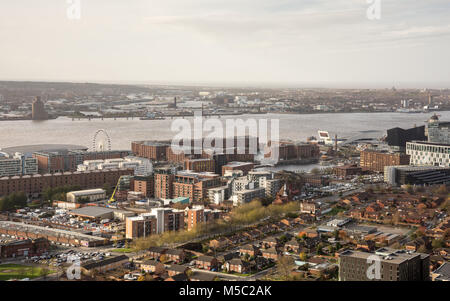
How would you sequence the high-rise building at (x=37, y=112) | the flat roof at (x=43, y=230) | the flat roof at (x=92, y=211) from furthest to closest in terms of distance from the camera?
the high-rise building at (x=37, y=112) → the flat roof at (x=92, y=211) → the flat roof at (x=43, y=230)

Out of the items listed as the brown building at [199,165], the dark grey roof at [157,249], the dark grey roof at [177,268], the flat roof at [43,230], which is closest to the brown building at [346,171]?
the brown building at [199,165]

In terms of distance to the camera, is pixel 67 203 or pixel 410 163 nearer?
pixel 67 203

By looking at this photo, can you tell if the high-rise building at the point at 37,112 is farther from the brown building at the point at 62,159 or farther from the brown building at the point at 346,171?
the brown building at the point at 346,171

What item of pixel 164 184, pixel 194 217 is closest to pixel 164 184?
pixel 164 184

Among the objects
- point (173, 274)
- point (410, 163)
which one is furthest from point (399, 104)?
point (173, 274)

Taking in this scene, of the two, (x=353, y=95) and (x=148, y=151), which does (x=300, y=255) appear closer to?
(x=148, y=151)

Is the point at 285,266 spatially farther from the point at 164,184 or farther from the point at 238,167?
the point at 238,167
